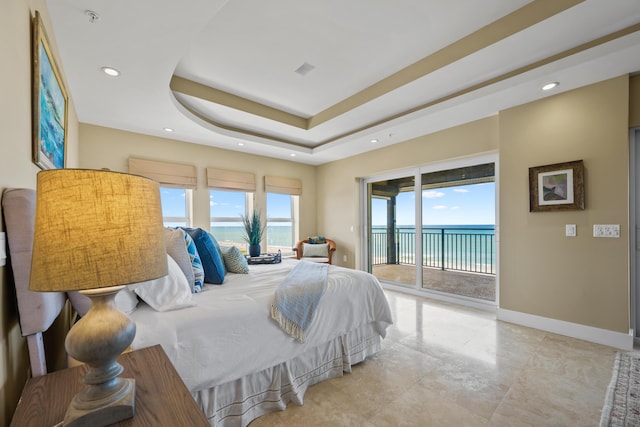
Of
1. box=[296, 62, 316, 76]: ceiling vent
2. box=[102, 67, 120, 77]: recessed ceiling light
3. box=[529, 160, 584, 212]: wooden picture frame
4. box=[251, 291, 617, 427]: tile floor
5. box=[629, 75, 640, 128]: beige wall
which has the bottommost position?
box=[251, 291, 617, 427]: tile floor

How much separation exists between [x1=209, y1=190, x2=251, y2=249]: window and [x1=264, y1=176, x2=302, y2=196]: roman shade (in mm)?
420

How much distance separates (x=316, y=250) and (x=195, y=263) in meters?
3.38

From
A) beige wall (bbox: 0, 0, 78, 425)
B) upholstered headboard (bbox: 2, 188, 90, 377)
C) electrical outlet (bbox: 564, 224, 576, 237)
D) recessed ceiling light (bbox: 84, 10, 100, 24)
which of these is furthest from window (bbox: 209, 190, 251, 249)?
electrical outlet (bbox: 564, 224, 576, 237)

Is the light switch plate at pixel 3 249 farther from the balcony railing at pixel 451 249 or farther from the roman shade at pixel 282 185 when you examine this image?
the balcony railing at pixel 451 249

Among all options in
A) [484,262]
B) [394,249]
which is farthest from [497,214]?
[394,249]

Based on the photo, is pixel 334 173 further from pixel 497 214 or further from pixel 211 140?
pixel 497 214

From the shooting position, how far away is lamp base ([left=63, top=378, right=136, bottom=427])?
73cm

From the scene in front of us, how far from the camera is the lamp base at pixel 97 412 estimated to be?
2.40 feet

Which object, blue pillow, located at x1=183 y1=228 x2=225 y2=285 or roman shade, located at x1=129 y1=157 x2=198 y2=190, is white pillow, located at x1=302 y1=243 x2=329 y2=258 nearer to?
roman shade, located at x1=129 y1=157 x2=198 y2=190

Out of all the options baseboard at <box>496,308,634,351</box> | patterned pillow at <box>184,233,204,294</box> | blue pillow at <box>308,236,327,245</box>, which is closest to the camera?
patterned pillow at <box>184,233,204,294</box>

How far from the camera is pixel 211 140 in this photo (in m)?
4.34

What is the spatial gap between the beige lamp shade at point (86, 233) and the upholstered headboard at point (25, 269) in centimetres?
48

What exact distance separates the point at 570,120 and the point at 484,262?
2391 mm

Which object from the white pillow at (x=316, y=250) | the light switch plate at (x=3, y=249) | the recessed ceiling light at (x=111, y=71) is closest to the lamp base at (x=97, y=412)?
the light switch plate at (x=3, y=249)
